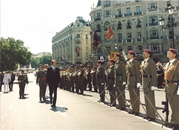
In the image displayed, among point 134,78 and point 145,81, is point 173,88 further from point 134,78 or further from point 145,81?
point 134,78

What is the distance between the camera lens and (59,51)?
98875mm

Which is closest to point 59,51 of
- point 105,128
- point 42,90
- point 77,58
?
point 77,58

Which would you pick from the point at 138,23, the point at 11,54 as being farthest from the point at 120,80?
the point at 11,54

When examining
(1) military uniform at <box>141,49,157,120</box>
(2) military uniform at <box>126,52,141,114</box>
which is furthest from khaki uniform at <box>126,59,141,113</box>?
(1) military uniform at <box>141,49,157,120</box>

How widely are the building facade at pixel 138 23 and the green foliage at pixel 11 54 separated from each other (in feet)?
68.1

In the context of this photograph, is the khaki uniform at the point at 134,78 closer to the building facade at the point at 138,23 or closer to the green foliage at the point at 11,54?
the building facade at the point at 138,23

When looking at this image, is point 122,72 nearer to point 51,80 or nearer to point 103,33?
point 51,80

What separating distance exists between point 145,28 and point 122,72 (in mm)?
43119

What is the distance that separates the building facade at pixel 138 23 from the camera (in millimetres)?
45906

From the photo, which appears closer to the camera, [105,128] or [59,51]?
[105,128]

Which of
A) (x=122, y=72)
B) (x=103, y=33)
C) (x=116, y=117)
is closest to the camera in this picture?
(x=116, y=117)

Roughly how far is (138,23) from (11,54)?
34187 millimetres

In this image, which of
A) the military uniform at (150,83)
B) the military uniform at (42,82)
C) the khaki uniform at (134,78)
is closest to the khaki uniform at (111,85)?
the khaki uniform at (134,78)

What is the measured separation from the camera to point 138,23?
49.0 metres
